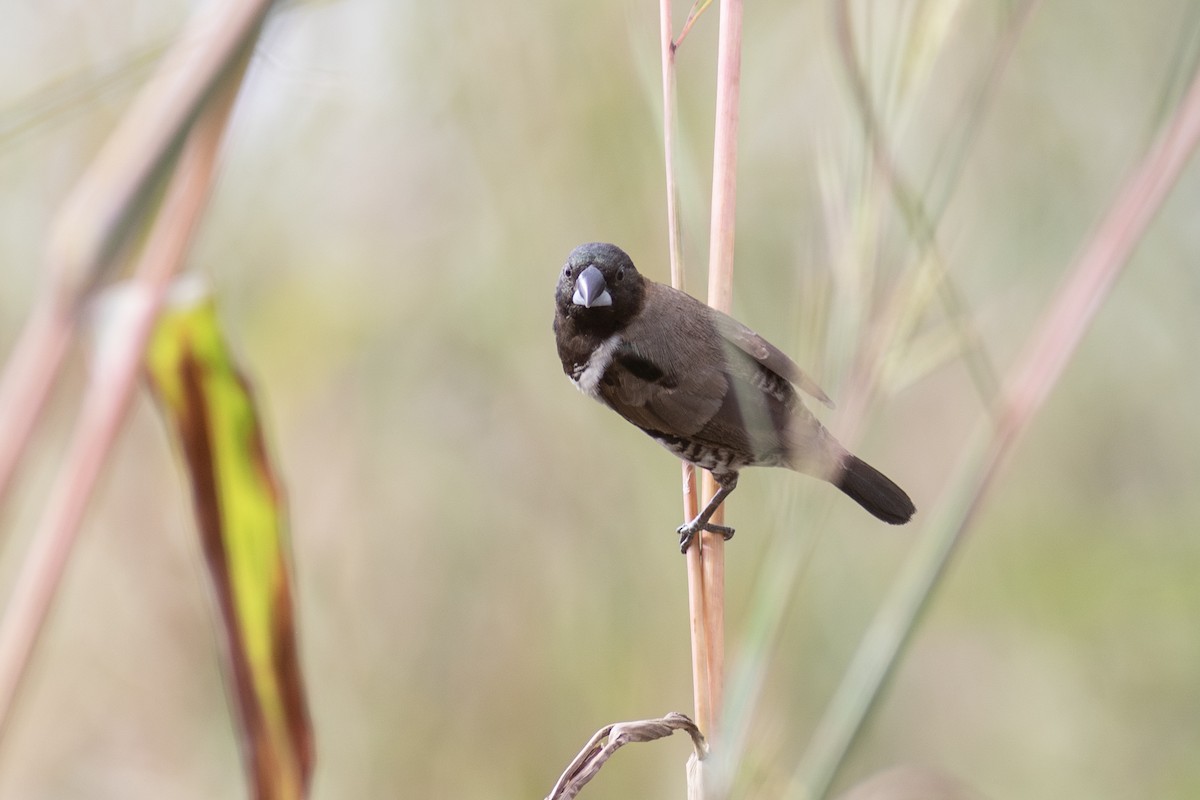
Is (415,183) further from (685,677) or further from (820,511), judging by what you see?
(820,511)

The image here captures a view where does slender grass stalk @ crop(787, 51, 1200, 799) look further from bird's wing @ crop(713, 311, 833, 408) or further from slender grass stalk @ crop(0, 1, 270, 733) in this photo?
bird's wing @ crop(713, 311, 833, 408)

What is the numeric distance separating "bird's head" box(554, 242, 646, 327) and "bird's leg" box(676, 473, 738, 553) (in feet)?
1.23

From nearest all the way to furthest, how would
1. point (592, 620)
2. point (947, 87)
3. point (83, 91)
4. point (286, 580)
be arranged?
point (83, 91) < point (286, 580) < point (947, 87) < point (592, 620)

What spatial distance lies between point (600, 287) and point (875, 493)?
2.05 ft

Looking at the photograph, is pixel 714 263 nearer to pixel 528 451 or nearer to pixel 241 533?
pixel 241 533

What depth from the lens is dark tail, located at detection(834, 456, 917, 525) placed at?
182cm

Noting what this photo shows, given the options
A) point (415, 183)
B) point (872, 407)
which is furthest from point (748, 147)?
point (872, 407)

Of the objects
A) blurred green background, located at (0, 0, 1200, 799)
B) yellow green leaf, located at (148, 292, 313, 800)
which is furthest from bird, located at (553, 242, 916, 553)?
yellow green leaf, located at (148, 292, 313, 800)

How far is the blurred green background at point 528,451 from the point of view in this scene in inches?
97.9

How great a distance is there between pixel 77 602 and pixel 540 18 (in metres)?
1.85

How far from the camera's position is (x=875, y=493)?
1897 mm

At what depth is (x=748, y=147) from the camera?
105 inches

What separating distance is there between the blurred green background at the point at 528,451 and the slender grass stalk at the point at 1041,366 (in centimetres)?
156

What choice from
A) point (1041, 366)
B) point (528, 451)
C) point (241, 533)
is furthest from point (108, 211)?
point (528, 451)
